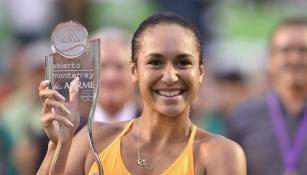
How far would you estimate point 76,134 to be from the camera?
20.2 feet

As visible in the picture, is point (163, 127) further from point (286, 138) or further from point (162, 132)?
point (286, 138)

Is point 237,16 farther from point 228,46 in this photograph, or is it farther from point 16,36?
point 16,36

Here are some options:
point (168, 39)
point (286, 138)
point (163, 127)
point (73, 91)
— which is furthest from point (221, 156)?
point (286, 138)

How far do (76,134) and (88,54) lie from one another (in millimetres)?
591

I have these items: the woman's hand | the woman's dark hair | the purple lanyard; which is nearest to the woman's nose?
the woman's dark hair

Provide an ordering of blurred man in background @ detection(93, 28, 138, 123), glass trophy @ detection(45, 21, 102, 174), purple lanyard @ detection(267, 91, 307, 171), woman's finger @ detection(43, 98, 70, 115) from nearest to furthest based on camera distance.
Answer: woman's finger @ detection(43, 98, 70, 115) < glass trophy @ detection(45, 21, 102, 174) < purple lanyard @ detection(267, 91, 307, 171) < blurred man in background @ detection(93, 28, 138, 123)

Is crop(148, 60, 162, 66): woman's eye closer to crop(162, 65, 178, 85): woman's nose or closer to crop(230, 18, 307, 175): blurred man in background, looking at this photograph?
crop(162, 65, 178, 85): woman's nose

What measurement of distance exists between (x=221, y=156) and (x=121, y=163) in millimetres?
486

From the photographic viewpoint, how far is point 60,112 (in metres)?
5.61

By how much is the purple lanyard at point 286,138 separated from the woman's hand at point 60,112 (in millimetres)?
3047

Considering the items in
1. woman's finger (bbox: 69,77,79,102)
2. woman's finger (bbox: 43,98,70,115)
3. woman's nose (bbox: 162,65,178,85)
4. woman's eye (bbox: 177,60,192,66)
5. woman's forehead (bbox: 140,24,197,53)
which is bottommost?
woman's finger (bbox: 43,98,70,115)

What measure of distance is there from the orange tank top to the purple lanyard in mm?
2466

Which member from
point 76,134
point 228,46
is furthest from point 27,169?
point 228,46

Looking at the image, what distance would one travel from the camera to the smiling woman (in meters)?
5.88
